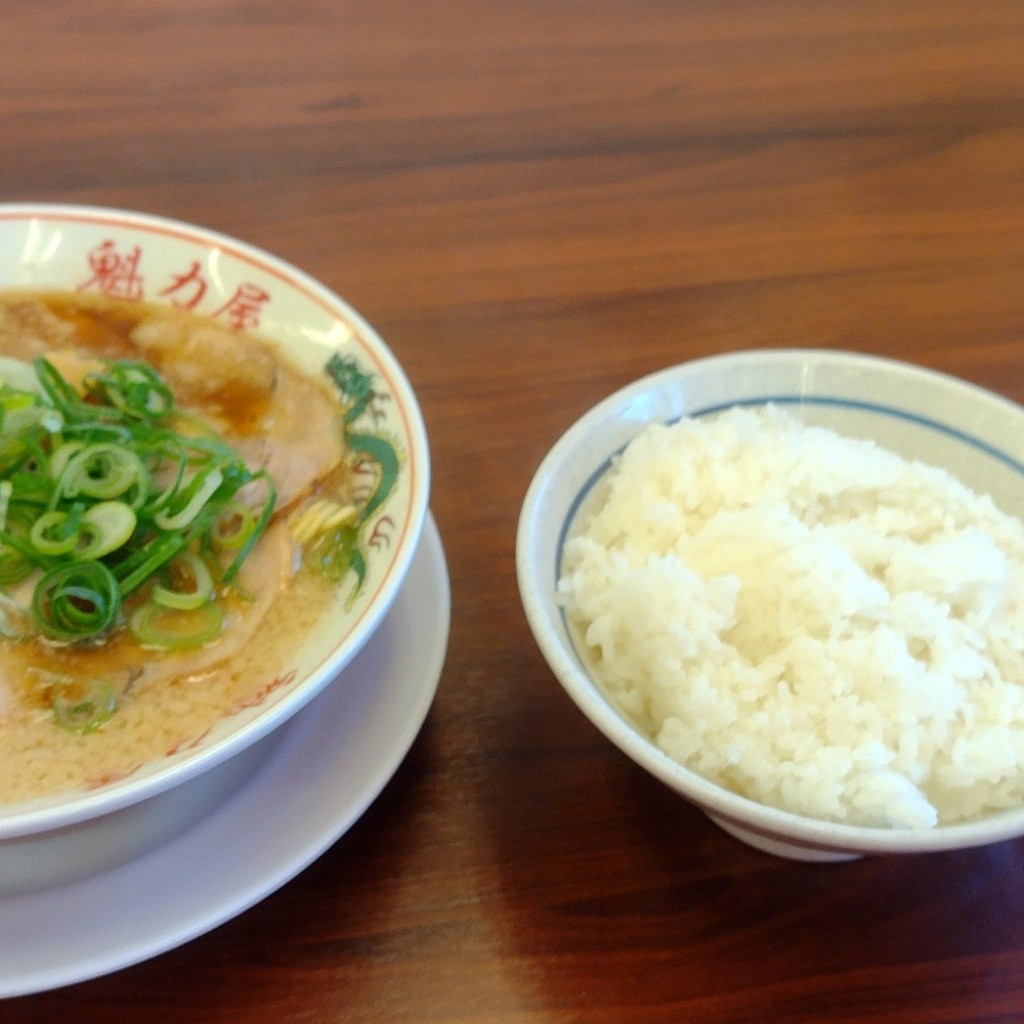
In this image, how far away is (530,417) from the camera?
5.98ft

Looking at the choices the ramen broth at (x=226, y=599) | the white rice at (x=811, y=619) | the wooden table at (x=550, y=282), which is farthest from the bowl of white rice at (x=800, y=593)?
the ramen broth at (x=226, y=599)

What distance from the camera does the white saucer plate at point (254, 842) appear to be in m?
1.03

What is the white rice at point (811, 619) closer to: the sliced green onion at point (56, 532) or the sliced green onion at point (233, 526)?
the sliced green onion at point (233, 526)

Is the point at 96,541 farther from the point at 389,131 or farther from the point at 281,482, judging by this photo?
the point at 389,131

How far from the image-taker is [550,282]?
2.12 metres

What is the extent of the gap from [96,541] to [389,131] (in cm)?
161

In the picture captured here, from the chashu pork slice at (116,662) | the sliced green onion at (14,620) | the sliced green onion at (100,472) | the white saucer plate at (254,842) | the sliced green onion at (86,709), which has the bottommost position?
the white saucer plate at (254,842)

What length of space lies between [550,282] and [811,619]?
3.75 ft

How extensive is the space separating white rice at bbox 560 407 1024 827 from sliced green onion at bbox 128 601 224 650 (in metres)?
0.45

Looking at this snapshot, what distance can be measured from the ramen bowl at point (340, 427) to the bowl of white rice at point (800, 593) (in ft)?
0.63

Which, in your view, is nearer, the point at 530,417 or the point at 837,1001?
the point at 837,1001

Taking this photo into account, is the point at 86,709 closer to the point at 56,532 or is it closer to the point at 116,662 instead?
the point at 116,662

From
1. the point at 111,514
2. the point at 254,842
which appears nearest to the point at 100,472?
the point at 111,514

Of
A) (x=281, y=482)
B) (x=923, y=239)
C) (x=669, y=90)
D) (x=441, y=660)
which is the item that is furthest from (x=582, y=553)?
(x=669, y=90)
